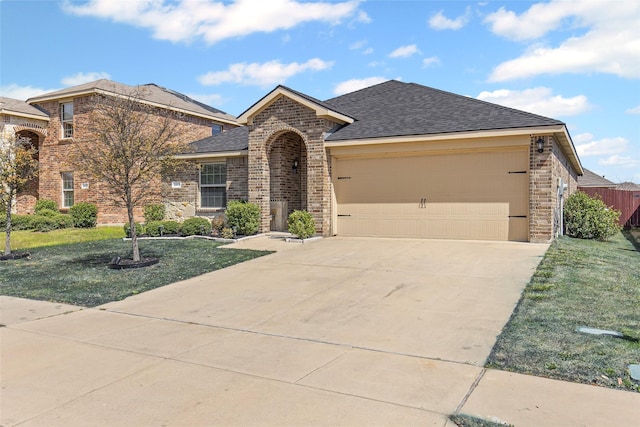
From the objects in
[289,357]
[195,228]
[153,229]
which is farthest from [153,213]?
[289,357]

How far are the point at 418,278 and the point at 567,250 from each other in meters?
5.12

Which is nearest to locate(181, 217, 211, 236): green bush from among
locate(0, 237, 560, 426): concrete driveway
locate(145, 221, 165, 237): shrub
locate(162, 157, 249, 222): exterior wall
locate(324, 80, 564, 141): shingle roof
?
locate(145, 221, 165, 237): shrub

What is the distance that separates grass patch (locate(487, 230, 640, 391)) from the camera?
4.54 metres

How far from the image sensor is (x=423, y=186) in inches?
547

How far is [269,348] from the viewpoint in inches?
215

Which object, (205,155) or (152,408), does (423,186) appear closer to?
(205,155)

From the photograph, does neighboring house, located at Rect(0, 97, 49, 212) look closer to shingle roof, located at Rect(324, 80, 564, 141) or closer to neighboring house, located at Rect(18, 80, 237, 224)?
neighboring house, located at Rect(18, 80, 237, 224)

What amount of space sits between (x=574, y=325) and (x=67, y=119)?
2340 cm

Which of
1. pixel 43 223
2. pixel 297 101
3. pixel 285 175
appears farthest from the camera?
pixel 43 223

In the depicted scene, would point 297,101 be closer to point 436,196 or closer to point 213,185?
point 213,185

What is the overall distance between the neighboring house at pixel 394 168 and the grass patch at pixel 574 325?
3.55 m

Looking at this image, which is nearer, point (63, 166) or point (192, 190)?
point (192, 190)

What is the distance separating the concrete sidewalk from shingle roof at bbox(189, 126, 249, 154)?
881cm

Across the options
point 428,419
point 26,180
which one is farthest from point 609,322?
point 26,180
